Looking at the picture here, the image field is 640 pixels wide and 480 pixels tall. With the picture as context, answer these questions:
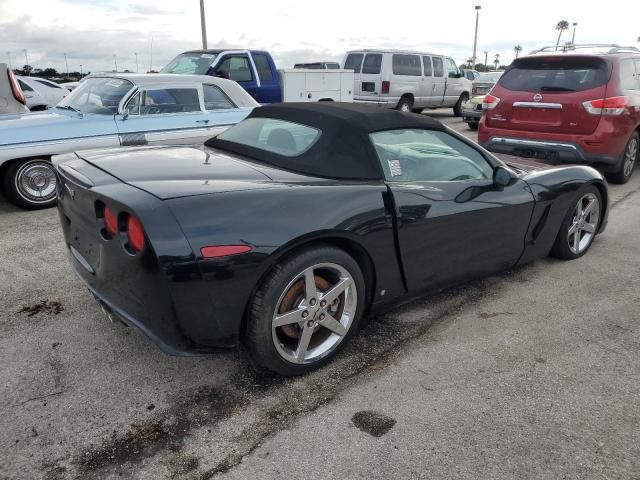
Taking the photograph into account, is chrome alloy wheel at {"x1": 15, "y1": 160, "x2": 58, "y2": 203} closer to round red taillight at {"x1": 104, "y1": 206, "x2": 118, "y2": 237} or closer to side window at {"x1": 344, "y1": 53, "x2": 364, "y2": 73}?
round red taillight at {"x1": 104, "y1": 206, "x2": 118, "y2": 237}

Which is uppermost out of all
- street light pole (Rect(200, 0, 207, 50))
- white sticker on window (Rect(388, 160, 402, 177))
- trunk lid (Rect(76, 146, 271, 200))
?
street light pole (Rect(200, 0, 207, 50))

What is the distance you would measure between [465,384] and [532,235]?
5.46 ft

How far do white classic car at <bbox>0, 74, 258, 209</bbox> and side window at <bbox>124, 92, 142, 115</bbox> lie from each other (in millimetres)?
11

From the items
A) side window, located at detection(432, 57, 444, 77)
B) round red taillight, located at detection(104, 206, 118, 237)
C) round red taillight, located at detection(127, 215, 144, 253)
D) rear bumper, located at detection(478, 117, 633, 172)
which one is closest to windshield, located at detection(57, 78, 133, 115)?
round red taillight, located at detection(104, 206, 118, 237)

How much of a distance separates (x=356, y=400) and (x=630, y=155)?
663 centimetres

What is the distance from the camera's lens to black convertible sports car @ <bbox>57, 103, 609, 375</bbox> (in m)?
2.30

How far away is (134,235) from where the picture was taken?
7.54ft

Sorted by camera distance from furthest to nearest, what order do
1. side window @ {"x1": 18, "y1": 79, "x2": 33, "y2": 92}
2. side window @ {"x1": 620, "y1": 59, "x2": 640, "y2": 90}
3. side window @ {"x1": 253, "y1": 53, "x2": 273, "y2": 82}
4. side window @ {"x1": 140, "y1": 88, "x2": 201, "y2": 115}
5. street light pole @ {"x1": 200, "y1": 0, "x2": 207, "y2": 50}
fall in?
street light pole @ {"x1": 200, "y1": 0, "x2": 207, "y2": 50} < side window @ {"x1": 18, "y1": 79, "x2": 33, "y2": 92} < side window @ {"x1": 253, "y1": 53, "x2": 273, "y2": 82} < side window @ {"x1": 620, "y1": 59, "x2": 640, "y2": 90} < side window @ {"x1": 140, "y1": 88, "x2": 201, "y2": 115}

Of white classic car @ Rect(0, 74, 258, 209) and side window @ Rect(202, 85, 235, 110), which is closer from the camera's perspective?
white classic car @ Rect(0, 74, 258, 209)

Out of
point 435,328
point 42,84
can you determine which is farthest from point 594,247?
point 42,84

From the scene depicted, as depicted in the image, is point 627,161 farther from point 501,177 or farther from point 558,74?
point 501,177

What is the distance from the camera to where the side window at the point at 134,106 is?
6.25 metres

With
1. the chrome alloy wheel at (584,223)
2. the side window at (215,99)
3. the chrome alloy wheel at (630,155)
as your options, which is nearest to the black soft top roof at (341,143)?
the chrome alloy wheel at (584,223)

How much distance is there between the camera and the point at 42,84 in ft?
42.8
